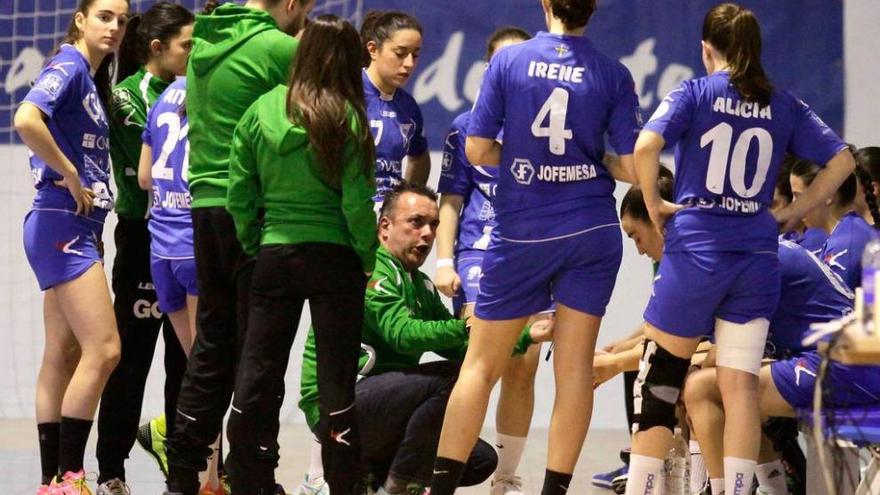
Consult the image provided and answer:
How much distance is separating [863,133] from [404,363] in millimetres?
3271

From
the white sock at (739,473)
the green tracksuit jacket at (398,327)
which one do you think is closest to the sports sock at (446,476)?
the green tracksuit jacket at (398,327)

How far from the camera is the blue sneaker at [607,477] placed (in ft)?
17.1

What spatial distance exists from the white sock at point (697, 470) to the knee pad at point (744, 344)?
44.4 inches

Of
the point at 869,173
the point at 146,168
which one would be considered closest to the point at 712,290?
the point at 869,173

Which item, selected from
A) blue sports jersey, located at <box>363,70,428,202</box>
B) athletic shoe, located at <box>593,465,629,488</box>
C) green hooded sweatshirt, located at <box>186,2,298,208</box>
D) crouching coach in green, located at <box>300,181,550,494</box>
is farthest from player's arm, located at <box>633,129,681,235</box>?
athletic shoe, located at <box>593,465,629,488</box>

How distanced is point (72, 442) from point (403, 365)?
1.07m

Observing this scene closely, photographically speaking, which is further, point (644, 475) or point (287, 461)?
point (287, 461)

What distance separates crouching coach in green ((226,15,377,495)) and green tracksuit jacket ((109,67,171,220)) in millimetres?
1128

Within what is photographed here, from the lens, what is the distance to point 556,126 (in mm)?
3779

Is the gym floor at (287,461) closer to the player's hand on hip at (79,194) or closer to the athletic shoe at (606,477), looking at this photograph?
the athletic shoe at (606,477)

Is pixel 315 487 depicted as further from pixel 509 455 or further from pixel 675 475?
pixel 675 475

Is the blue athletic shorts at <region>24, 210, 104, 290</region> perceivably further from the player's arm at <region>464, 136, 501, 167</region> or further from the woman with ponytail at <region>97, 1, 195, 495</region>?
the player's arm at <region>464, 136, 501, 167</region>

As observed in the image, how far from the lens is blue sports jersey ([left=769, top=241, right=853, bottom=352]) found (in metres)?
4.27

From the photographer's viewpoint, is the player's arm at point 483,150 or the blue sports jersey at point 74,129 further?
the blue sports jersey at point 74,129
